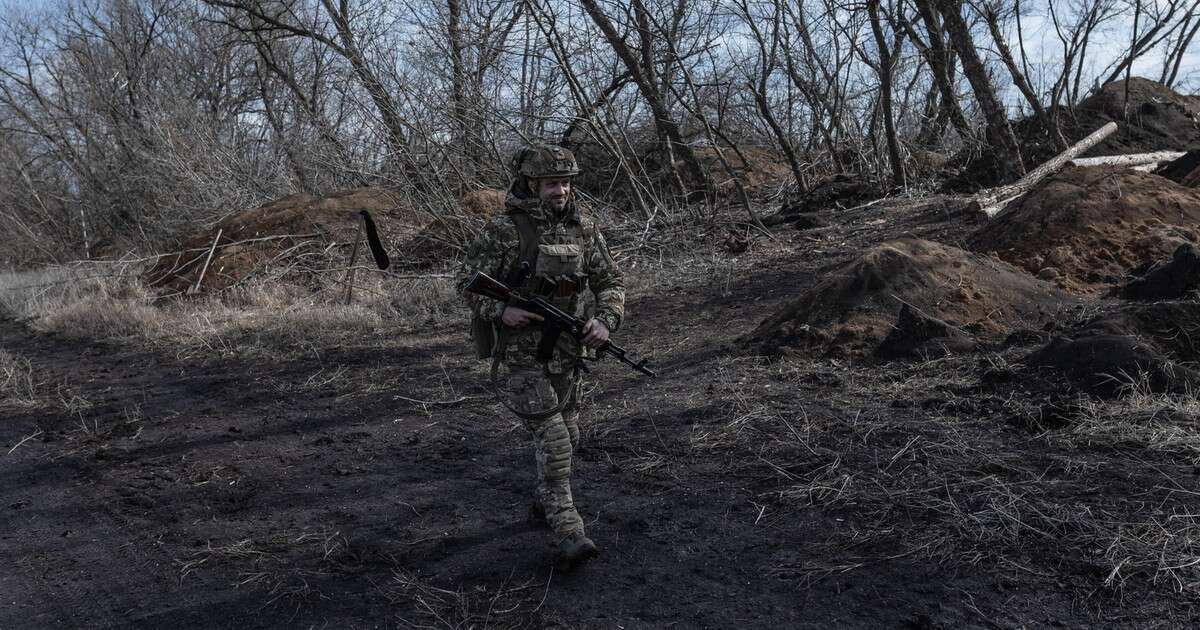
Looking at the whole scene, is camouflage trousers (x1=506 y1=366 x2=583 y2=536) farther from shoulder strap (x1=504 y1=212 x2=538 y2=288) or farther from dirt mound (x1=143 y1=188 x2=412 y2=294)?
dirt mound (x1=143 y1=188 x2=412 y2=294)

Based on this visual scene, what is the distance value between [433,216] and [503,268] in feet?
23.7

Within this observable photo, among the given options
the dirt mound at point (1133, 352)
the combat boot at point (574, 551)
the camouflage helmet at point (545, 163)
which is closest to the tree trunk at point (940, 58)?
the dirt mound at point (1133, 352)

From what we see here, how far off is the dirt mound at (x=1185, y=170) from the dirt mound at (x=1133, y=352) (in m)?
4.86

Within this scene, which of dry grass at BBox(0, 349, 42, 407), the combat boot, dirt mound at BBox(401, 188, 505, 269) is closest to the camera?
the combat boot

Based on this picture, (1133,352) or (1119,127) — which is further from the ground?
(1119,127)

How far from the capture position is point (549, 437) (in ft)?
12.0

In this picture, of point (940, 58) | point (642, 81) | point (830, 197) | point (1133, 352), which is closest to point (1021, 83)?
point (940, 58)

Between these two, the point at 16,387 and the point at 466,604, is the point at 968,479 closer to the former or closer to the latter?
the point at 466,604

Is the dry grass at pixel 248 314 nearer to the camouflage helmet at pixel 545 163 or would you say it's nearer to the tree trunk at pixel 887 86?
the camouflage helmet at pixel 545 163

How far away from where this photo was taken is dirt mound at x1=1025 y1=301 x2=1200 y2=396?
14.7 feet

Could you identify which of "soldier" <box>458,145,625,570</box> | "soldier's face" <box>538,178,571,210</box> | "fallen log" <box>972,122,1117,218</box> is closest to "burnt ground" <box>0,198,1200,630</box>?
"soldier" <box>458,145,625,570</box>

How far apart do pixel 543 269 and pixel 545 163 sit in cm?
41

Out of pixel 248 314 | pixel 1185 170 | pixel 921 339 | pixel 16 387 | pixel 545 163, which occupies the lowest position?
pixel 921 339

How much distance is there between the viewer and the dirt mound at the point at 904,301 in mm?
6102
